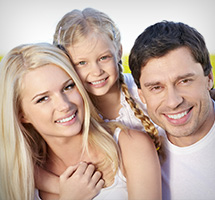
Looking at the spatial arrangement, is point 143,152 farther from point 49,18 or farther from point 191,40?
point 49,18

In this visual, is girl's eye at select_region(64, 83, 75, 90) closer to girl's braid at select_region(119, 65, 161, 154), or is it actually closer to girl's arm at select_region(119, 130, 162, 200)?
girl's arm at select_region(119, 130, 162, 200)

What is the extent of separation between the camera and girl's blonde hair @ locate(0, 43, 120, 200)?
1.13 metres

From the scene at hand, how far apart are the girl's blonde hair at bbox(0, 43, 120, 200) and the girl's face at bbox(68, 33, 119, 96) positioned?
157 mm

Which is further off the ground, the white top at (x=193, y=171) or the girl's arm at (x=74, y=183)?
the white top at (x=193, y=171)

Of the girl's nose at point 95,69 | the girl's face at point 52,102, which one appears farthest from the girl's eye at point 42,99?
the girl's nose at point 95,69

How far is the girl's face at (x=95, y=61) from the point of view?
1.36 m

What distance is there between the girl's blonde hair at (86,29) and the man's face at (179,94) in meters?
0.17

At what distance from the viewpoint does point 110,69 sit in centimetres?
145

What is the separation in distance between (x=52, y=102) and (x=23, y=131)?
26 centimetres

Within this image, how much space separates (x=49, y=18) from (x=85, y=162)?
33.1 inches

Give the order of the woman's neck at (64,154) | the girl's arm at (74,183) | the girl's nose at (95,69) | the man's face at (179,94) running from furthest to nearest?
the girl's nose at (95,69) → the woman's neck at (64,154) → the girl's arm at (74,183) → the man's face at (179,94)

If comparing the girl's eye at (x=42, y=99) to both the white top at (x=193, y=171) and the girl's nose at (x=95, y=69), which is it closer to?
the girl's nose at (x=95, y=69)

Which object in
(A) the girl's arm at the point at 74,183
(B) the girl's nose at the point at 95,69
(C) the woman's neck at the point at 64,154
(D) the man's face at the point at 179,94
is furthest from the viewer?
(B) the girl's nose at the point at 95,69

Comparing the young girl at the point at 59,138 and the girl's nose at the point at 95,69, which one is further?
the girl's nose at the point at 95,69
